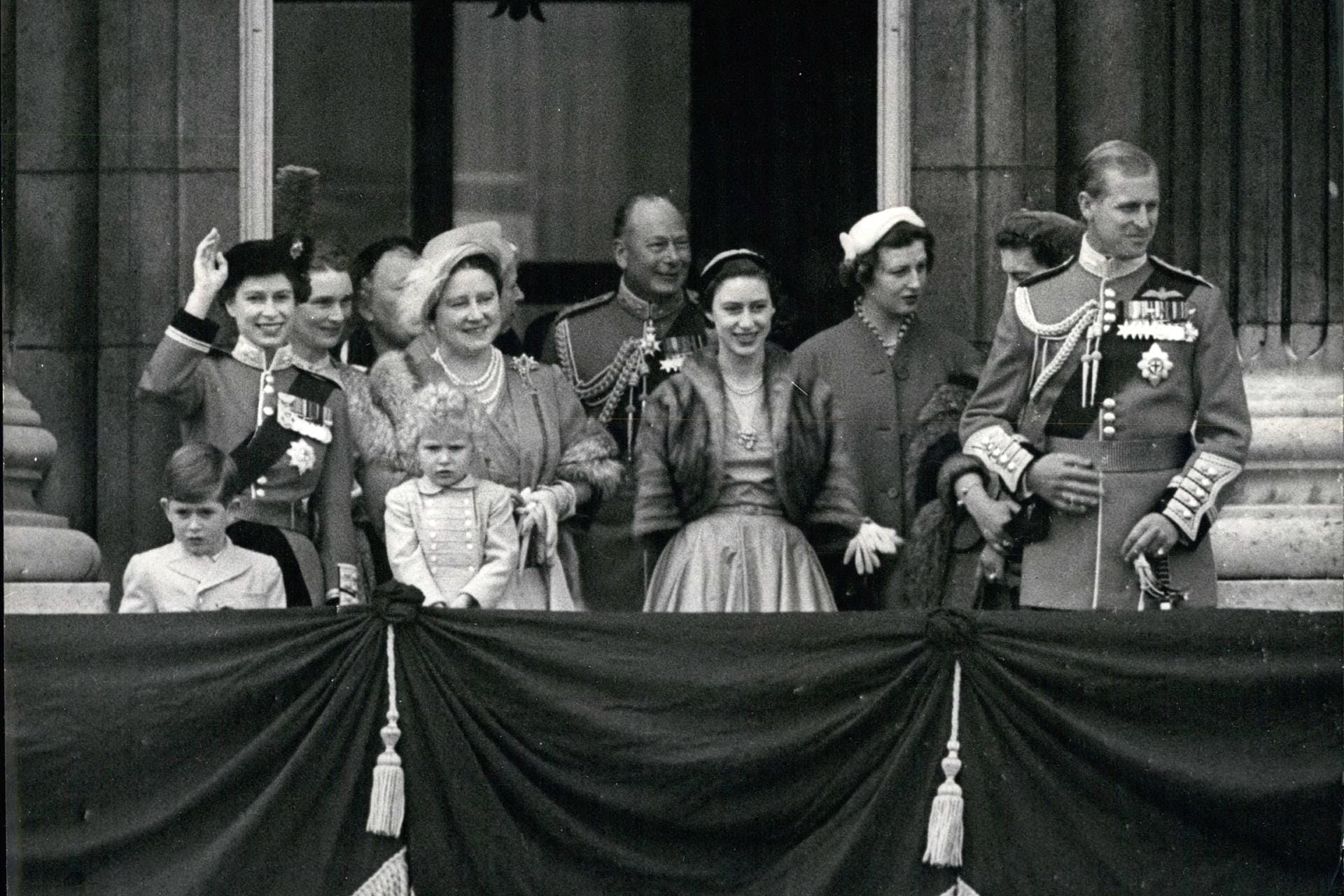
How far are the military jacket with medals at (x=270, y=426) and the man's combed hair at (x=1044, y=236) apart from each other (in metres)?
2.28

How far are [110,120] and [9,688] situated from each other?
3.18m

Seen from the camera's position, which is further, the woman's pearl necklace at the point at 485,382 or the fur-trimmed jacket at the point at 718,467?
the woman's pearl necklace at the point at 485,382

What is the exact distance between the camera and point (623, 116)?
1995cm

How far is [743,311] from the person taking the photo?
9742 millimetres

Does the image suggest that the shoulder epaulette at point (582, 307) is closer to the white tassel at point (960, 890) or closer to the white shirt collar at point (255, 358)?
the white shirt collar at point (255, 358)

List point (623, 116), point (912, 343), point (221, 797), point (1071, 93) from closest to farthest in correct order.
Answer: point (221, 797) < point (912, 343) < point (1071, 93) < point (623, 116)

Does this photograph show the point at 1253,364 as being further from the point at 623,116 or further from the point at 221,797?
the point at 623,116

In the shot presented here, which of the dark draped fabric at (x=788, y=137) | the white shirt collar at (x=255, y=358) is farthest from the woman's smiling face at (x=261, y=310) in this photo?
the dark draped fabric at (x=788, y=137)

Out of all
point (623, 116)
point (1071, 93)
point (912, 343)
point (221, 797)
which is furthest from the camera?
point (623, 116)

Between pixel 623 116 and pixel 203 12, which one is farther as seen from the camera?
pixel 623 116

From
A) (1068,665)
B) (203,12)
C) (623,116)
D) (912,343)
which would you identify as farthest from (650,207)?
(623,116)

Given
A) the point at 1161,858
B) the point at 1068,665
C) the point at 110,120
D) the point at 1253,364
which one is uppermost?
the point at 110,120

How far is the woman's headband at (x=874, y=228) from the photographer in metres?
10.2

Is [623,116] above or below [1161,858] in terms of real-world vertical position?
above
